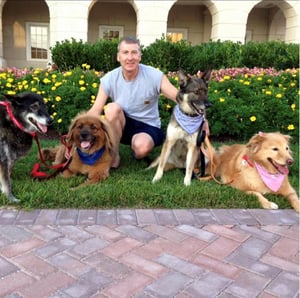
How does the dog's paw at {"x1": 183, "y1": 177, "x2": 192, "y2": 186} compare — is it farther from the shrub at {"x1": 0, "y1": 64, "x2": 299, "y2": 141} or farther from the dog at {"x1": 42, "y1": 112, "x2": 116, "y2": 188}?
the shrub at {"x1": 0, "y1": 64, "x2": 299, "y2": 141}

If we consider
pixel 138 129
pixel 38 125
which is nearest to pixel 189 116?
pixel 138 129

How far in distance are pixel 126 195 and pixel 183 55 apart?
18.3ft

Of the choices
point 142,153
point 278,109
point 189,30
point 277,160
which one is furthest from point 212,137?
point 189,30

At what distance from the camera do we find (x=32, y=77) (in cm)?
673

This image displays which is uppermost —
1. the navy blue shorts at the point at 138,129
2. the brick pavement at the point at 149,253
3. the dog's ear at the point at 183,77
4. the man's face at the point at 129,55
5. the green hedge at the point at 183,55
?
the green hedge at the point at 183,55

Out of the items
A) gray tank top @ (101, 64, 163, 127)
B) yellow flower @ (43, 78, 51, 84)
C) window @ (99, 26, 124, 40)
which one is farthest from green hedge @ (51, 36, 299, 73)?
window @ (99, 26, 124, 40)

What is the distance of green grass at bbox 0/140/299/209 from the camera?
3.72 metres

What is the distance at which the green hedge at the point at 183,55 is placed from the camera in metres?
8.30

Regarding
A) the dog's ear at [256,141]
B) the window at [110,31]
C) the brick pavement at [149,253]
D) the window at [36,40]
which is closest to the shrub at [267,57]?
the dog's ear at [256,141]

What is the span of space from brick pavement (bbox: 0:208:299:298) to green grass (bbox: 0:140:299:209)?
0.15 metres

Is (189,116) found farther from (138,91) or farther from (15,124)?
(15,124)

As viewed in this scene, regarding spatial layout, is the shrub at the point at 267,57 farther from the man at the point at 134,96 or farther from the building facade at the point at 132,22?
the building facade at the point at 132,22

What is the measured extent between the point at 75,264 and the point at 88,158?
1.87 meters

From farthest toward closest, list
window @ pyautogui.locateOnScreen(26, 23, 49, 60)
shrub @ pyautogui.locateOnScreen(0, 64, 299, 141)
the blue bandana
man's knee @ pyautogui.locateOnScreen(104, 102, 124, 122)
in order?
window @ pyautogui.locateOnScreen(26, 23, 49, 60) < shrub @ pyautogui.locateOnScreen(0, 64, 299, 141) < man's knee @ pyautogui.locateOnScreen(104, 102, 124, 122) < the blue bandana
